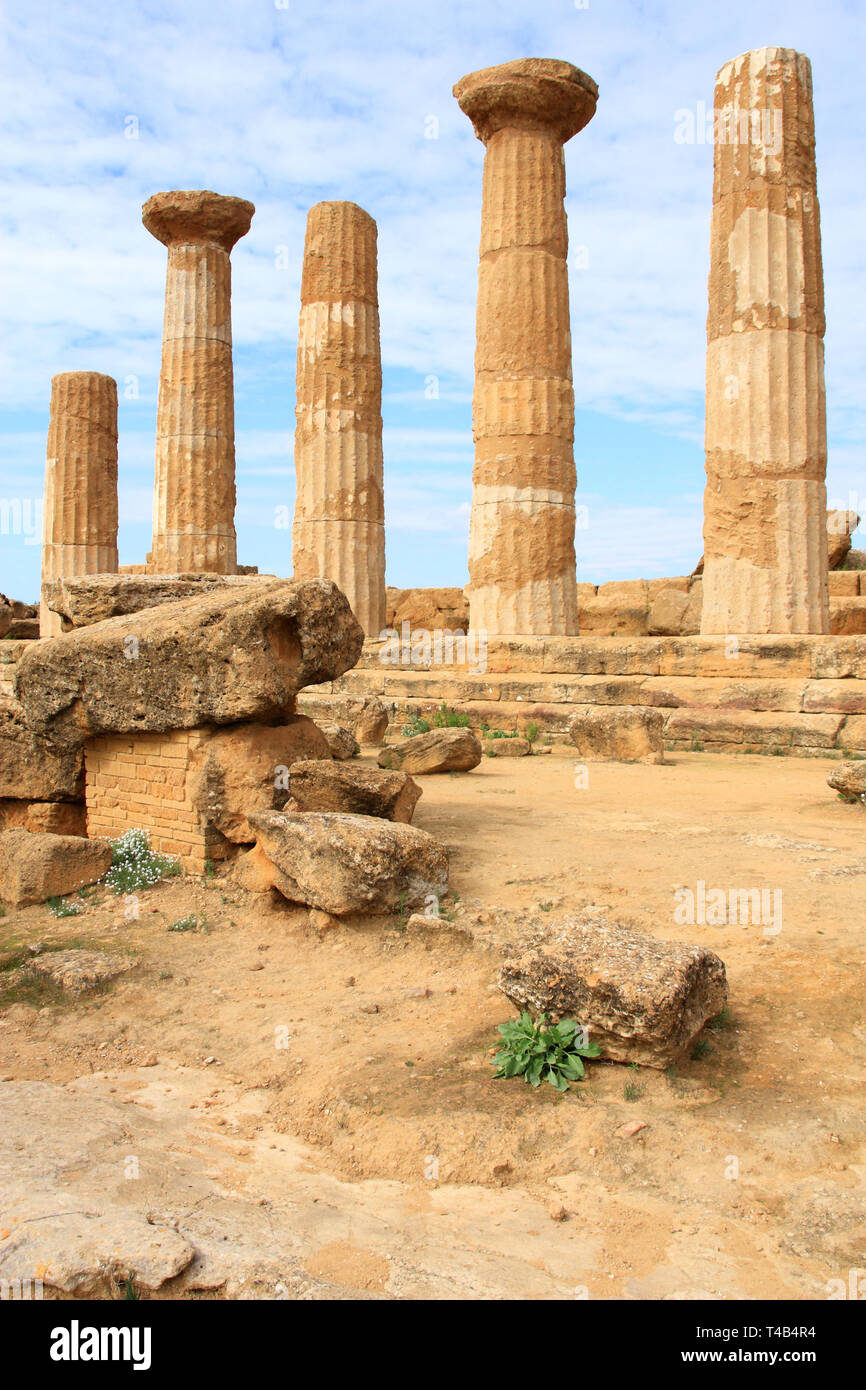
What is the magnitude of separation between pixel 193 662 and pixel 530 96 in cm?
973

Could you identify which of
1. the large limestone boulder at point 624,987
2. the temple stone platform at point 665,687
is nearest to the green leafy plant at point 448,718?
the temple stone platform at point 665,687

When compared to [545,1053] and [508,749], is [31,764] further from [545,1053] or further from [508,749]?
[508,749]

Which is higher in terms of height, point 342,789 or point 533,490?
point 533,490

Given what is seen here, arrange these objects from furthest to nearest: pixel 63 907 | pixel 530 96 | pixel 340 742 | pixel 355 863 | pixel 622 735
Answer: pixel 530 96
pixel 622 735
pixel 340 742
pixel 63 907
pixel 355 863

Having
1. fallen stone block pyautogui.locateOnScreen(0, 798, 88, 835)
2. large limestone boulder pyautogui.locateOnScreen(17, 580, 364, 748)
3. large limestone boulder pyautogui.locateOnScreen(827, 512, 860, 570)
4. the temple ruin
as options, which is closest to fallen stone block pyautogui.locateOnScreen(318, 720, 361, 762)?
the temple ruin

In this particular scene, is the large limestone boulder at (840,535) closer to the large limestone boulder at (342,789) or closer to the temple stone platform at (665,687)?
the temple stone platform at (665,687)

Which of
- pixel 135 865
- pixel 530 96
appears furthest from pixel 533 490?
pixel 135 865

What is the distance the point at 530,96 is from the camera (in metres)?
12.0

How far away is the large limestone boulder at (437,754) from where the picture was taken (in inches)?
346

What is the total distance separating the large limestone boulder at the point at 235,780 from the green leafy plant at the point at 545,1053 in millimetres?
2476

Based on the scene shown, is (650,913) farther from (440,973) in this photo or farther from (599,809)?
(599,809)

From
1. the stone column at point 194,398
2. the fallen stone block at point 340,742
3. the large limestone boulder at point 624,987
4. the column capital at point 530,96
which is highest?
the column capital at point 530,96

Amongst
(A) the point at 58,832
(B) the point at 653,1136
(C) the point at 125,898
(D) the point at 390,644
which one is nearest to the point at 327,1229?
(B) the point at 653,1136

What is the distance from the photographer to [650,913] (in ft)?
15.5
